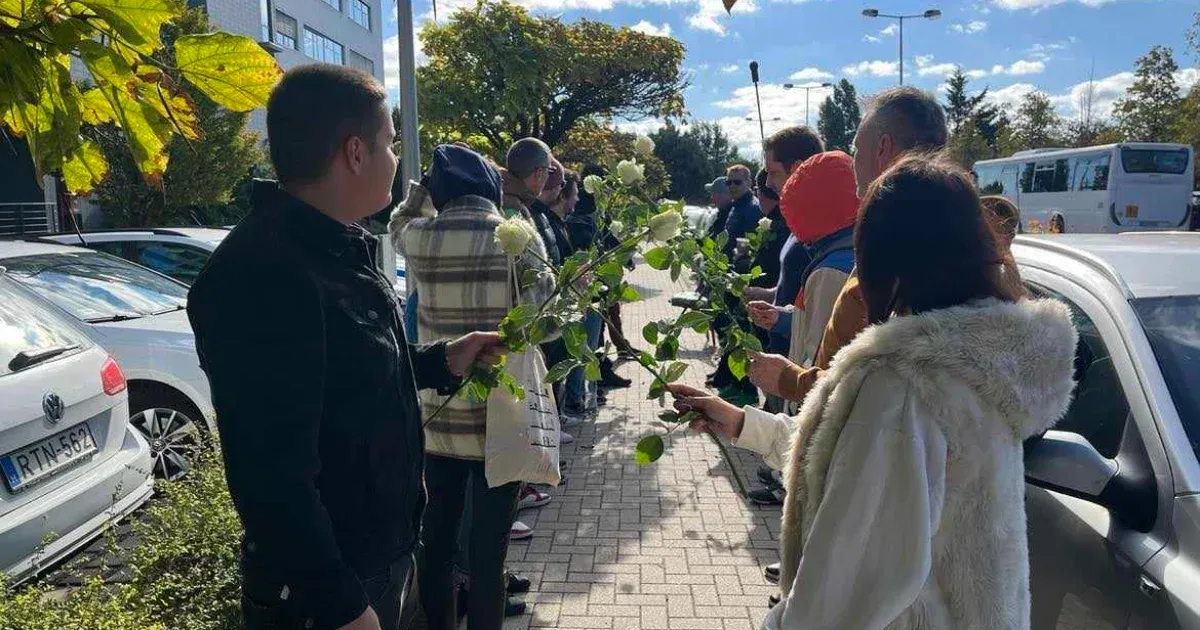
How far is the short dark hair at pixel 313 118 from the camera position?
164 cm

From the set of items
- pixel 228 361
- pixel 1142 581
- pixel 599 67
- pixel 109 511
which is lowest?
pixel 109 511

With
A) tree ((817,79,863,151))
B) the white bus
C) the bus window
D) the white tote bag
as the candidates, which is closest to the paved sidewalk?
the white tote bag

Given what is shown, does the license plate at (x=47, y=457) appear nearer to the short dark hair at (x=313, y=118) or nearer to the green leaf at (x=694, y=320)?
the short dark hair at (x=313, y=118)

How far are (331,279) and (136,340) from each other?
4.16m

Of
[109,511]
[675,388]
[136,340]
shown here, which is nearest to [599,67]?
[136,340]

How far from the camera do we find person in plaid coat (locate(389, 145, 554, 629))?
2.80 metres

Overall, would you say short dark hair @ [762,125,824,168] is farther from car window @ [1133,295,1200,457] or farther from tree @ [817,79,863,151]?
tree @ [817,79,863,151]

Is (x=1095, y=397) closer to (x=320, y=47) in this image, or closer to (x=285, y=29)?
(x=285, y=29)

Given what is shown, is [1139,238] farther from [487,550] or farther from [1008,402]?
[487,550]

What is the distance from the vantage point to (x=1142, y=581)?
189 centimetres

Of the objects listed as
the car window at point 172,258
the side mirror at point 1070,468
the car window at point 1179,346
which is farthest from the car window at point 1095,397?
the car window at point 172,258

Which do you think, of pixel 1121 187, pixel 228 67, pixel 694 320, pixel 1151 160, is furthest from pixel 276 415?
pixel 1151 160

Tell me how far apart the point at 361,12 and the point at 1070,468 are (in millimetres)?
49068

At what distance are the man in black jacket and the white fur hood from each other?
3.18 feet
